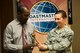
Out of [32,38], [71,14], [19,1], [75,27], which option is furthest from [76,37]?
[32,38]

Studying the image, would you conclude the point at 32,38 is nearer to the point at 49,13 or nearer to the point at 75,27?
Result: the point at 49,13

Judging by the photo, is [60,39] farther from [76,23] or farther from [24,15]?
[76,23]

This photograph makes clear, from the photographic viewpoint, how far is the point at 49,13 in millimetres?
3354

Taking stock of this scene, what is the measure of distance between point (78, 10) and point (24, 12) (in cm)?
151

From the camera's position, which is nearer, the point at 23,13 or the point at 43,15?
the point at 23,13

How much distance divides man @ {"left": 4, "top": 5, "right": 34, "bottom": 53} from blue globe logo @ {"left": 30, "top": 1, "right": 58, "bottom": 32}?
1021 millimetres

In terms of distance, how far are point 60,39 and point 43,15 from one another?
127 centimetres

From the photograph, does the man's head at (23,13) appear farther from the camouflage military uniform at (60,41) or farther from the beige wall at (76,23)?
the beige wall at (76,23)

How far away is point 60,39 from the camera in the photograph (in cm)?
212

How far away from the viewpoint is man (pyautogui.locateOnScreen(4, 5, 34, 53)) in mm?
2195

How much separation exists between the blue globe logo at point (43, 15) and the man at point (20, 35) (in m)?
1.02

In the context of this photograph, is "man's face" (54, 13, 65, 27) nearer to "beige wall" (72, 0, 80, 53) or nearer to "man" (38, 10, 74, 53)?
"man" (38, 10, 74, 53)

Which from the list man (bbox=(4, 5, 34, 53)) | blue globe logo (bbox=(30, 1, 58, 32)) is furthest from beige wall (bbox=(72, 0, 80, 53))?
man (bbox=(4, 5, 34, 53))

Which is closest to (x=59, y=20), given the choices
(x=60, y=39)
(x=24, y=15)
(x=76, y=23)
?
(x=60, y=39)
